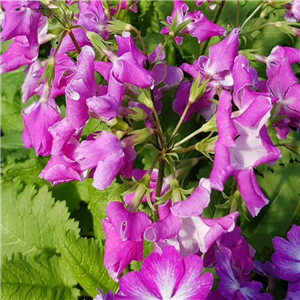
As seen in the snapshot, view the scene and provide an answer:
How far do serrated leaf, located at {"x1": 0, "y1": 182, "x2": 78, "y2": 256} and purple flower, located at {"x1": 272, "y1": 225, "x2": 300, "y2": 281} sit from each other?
2.71ft

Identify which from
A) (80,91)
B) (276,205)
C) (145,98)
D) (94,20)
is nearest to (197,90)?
(145,98)

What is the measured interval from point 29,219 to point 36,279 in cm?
24

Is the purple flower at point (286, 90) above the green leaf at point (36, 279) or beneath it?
above

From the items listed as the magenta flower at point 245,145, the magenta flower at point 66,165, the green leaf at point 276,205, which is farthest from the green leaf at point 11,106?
the magenta flower at point 245,145

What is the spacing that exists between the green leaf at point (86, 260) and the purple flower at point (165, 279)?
1.57 feet

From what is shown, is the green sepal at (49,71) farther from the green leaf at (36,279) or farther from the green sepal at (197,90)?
the green leaf at (36,279)

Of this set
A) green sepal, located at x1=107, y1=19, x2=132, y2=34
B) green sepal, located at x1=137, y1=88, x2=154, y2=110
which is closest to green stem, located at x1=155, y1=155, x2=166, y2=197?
green sepal, located at x1=137, y1=88, x2=154, y2=110

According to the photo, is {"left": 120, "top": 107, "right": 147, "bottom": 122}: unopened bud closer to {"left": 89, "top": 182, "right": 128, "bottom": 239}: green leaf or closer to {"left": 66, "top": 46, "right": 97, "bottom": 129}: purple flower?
{"left": 66, "top": 46, "right": 97, "bottom": 129}: purple flower

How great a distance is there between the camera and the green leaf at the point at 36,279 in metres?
1.43

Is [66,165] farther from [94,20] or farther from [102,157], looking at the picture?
[94,20]

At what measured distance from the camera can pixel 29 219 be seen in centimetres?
167

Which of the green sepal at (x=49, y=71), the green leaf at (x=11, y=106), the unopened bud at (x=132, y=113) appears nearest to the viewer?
the unopened bud at (x=132, y=113)

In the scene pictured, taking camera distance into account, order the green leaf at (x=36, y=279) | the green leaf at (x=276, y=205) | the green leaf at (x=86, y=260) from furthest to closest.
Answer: the green leaf at (x=276, y=205) → the green leaf at (x=36, y=279) → the green leaf at (x=86, y=260)

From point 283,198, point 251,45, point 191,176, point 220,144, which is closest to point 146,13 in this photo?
point 251,45
